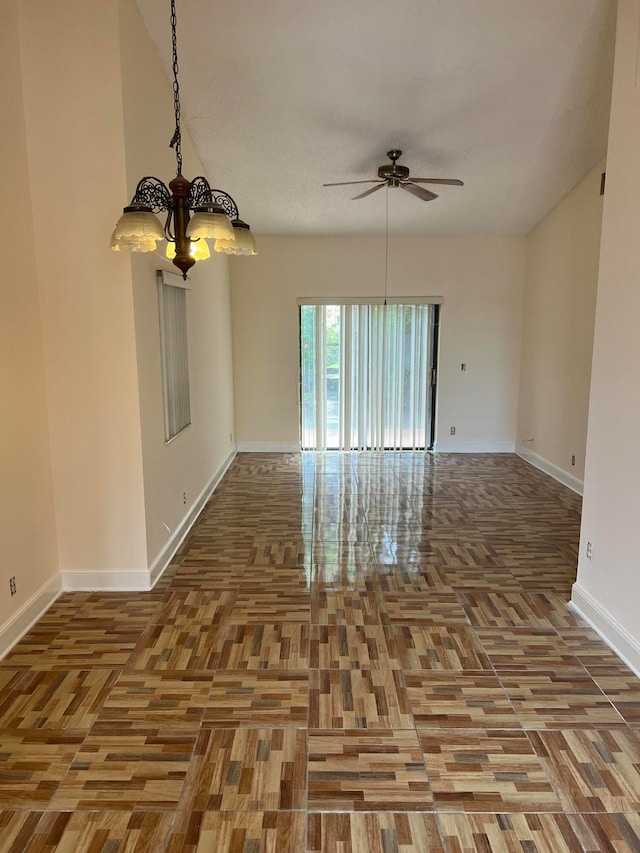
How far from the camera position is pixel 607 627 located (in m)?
2.68

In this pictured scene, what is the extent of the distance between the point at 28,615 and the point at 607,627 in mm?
2899

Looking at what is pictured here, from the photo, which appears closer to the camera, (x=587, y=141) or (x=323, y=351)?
(x=587, y=141)

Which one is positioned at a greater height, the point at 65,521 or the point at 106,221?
the point at 106,221

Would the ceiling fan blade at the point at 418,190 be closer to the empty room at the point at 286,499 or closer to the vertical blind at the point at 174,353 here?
the empty room at the point at 286,499

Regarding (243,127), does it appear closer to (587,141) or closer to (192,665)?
(587,141)

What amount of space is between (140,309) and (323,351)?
13.1 feet

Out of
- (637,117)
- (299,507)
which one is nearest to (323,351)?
(299,507)

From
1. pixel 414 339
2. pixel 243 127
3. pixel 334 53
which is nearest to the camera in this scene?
pixel 334 53

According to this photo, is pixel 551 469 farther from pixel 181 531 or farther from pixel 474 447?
pixel 181 531

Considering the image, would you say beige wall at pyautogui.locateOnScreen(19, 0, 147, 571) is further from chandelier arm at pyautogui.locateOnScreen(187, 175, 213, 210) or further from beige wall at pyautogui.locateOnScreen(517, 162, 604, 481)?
beige wall at pyautogui.locateOnScreen(517, 162, 604, 481)

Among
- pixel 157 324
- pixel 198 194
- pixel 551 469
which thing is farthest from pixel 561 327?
pixel 198 194

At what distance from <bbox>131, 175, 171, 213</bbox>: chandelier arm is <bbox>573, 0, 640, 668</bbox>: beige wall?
2054mm

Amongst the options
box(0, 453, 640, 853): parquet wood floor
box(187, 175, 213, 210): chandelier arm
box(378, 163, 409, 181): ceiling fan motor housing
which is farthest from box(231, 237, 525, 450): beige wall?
box(187, 175, 213, 210): chandelier arm

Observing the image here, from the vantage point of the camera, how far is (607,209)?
2725 mm
